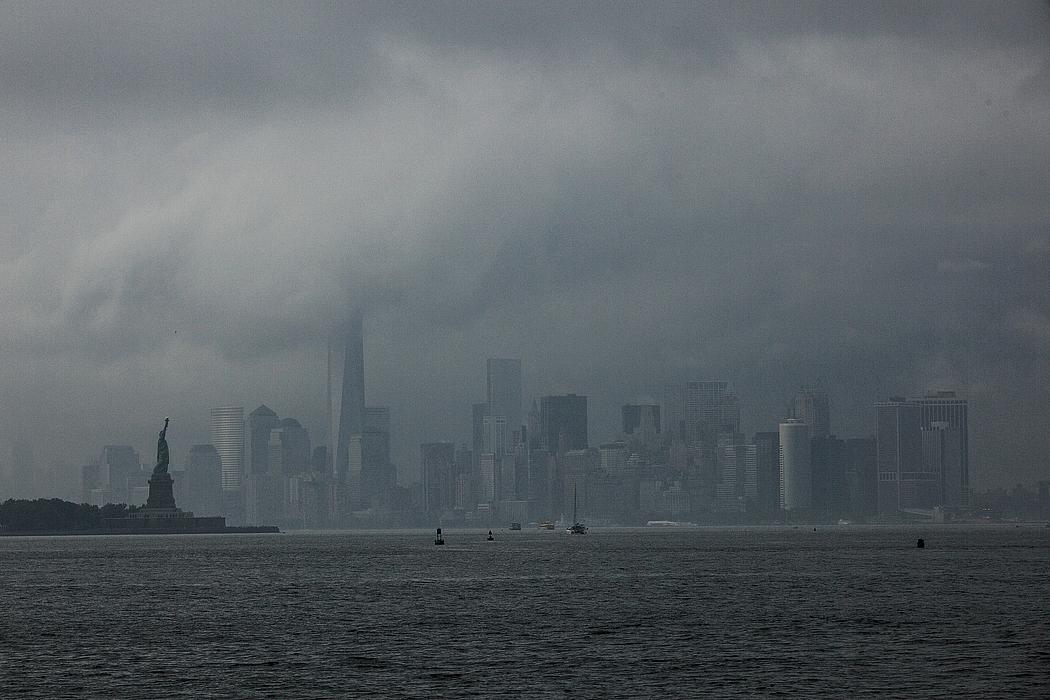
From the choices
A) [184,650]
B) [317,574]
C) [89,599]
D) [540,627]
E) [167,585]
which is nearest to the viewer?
[184,650]

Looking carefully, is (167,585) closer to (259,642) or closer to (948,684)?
(259,642)

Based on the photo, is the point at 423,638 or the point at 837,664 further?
the point at 423,638

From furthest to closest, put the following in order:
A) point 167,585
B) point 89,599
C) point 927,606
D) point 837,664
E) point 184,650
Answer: point 167,585 → point 89,599 → point 927,606 → point 184,650 → point 837,664

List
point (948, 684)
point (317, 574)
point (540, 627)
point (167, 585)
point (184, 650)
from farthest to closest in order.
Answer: point (317, 574), point (167, 585), point (540, 627), point (184, 650), point (948, 684)

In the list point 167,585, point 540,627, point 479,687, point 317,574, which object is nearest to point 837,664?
point 479,687

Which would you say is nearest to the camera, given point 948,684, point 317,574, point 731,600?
point 948,684

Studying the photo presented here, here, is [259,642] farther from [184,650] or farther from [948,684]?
[948,684]

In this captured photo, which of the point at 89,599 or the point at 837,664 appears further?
the point at 89,599

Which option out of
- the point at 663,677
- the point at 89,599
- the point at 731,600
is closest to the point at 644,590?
the point at 731,600

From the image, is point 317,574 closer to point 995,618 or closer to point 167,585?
point 167,585
